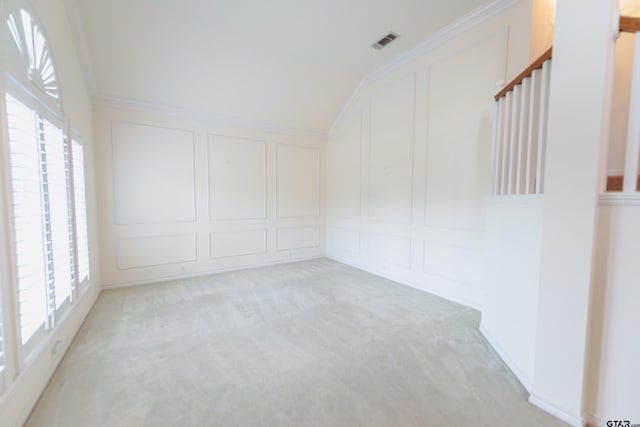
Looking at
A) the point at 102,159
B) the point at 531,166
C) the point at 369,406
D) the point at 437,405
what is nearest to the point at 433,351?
the point at 437,405

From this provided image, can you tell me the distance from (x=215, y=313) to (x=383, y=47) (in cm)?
428

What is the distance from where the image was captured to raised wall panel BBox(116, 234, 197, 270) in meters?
3.94

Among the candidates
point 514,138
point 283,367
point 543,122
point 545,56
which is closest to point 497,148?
point 514,138

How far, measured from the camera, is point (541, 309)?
1624 millimetres

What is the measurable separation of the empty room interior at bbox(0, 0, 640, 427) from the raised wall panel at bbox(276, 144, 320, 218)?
0.05 m

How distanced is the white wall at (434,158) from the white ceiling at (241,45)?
0.46m

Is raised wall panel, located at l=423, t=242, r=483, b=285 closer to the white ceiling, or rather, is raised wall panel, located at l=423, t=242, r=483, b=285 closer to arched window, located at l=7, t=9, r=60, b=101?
the white ceiling

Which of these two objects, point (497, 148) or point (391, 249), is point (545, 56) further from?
point (391, 249)

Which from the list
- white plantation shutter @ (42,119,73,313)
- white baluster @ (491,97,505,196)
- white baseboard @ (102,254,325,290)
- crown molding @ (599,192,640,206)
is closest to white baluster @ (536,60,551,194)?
crown molding @ (599,192,640,206)

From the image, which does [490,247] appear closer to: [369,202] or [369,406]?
[369,406]

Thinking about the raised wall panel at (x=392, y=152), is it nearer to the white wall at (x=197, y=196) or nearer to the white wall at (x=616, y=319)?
the white wall at (x=197, y=196)

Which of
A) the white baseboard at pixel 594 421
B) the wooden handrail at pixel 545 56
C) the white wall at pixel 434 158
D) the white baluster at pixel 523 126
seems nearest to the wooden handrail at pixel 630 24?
the wooden handrail at pixel 545 56

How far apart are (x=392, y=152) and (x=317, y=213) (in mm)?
2341

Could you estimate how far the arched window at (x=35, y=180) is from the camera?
1.47 meters
